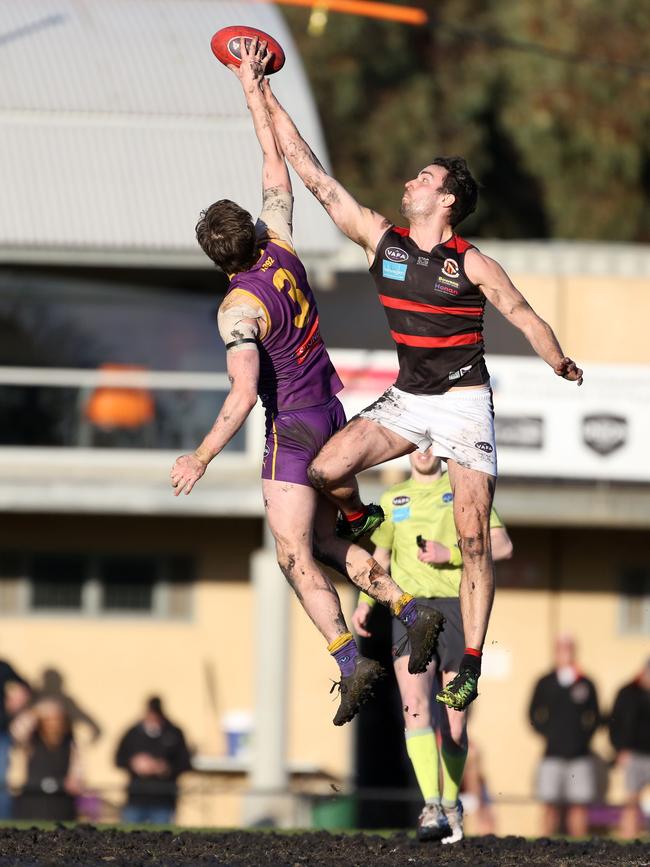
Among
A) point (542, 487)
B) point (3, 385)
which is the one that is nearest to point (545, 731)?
point (542, 487)

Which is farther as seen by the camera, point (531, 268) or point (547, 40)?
point (547, 40)

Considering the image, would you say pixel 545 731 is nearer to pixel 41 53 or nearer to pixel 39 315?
pixel 39 315

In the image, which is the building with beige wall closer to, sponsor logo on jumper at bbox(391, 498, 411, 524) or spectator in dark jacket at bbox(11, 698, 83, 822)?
spectator in dark jacket at bbox(11, 698, 83, 822)

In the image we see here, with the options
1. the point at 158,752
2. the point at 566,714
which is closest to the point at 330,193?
the point at 158,752

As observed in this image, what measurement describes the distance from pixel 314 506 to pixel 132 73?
423 inches

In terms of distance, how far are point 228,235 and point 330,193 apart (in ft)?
2.22

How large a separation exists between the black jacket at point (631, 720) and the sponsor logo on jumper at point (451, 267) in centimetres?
833

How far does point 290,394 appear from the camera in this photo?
342 inches

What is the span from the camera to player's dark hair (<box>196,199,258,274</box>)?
27.5 ft

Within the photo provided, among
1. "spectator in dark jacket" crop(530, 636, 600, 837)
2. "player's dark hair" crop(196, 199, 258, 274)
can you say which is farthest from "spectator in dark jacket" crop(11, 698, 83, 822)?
"player's dark hair" crop(196, 199, 258, 274)

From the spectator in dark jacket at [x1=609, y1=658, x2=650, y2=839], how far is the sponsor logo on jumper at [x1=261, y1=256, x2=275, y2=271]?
854cm

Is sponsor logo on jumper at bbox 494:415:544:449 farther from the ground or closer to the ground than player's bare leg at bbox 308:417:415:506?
farther from the ground

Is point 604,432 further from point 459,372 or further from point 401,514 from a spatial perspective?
point 459,372

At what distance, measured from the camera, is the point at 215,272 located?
1825 cm
